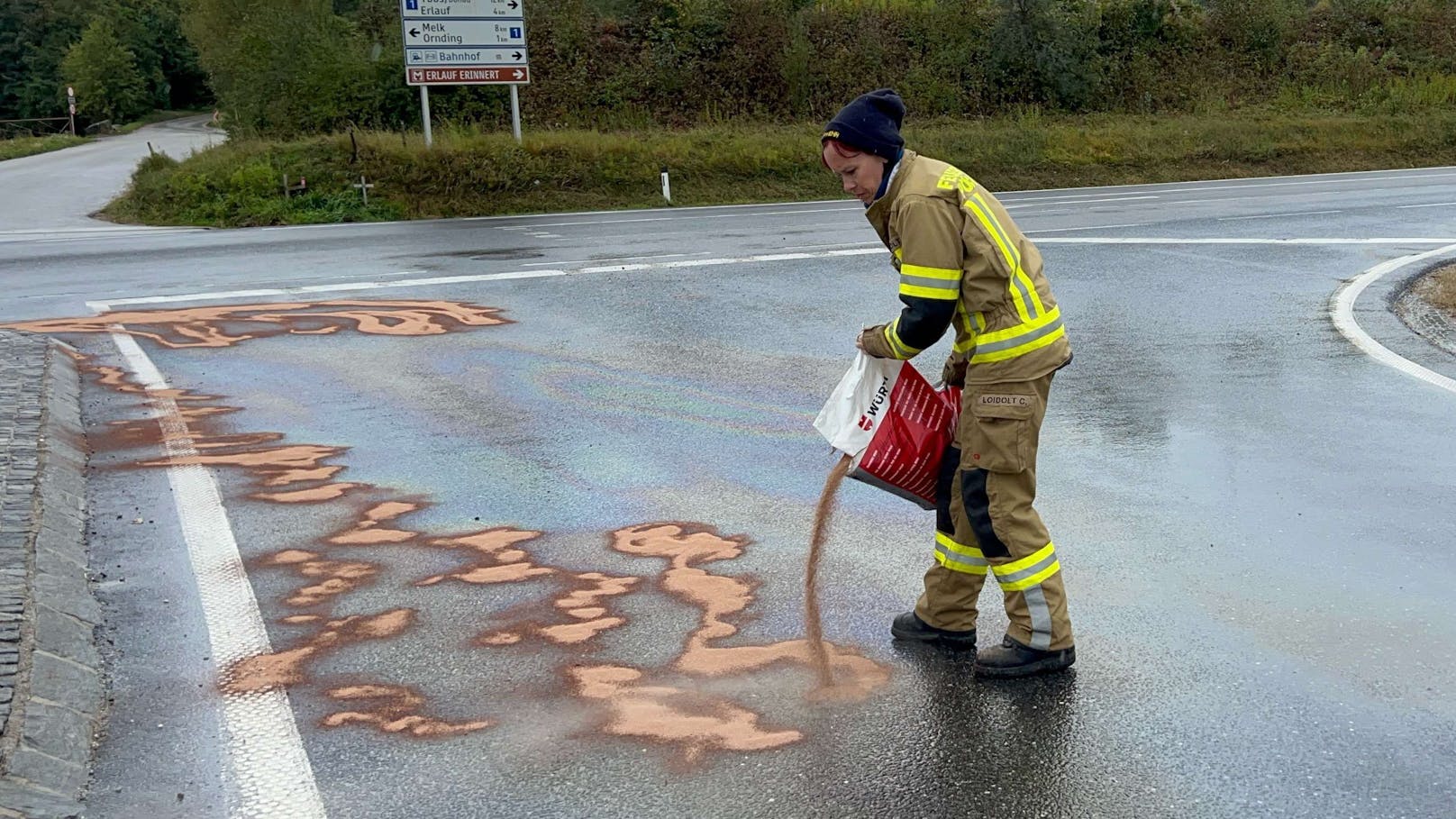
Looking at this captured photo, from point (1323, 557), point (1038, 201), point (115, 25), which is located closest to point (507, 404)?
point (1323, 557)

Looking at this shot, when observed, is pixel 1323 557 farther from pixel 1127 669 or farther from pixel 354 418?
pixel 354 418

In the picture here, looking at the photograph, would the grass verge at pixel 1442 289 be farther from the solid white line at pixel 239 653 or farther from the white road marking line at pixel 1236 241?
the solid white line at pixel 239 653

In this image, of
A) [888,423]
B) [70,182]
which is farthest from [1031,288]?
[70,182]

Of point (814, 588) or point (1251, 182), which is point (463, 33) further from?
point (814, 588)

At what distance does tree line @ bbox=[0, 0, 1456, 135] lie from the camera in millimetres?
26625

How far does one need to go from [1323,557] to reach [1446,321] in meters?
5.89

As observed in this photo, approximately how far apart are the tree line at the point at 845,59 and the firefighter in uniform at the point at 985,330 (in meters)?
23.9

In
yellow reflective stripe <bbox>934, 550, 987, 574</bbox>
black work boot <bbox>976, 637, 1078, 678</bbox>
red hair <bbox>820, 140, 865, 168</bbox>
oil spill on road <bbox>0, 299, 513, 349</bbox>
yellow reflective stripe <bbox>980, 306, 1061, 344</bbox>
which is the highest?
red hair <bbox>820, 140, 865, 168</bbox>

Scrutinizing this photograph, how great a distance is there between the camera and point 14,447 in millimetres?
6309

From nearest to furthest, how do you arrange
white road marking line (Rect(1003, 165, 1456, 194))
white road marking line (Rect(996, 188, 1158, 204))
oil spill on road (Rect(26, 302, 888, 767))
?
oil spill on road (Rect(26, 302, 888, 767))
white road marking line (Rect(996, 188, 1158, 204))
white road marking line (Rect(1003, 165, 1456, 194))

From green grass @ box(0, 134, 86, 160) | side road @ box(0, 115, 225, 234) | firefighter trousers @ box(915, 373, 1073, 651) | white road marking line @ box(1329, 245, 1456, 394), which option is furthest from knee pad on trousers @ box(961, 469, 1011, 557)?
green grass @ box(0, 134, 86, 160)

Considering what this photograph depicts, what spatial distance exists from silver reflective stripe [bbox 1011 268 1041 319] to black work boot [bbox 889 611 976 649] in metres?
1.08

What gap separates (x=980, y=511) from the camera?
4176 millimetres

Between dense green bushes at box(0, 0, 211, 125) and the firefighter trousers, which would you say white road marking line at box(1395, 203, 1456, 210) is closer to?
the firefighter trousers
